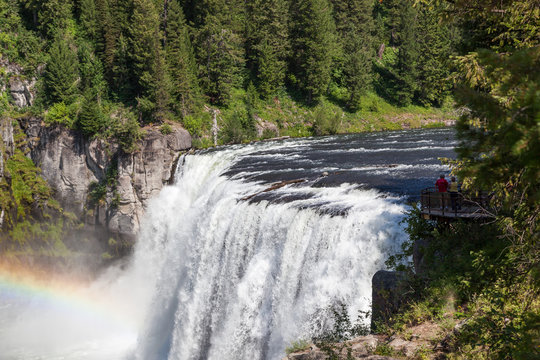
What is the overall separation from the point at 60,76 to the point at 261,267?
91.5 feet

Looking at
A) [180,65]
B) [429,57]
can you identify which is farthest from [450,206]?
[429,57]

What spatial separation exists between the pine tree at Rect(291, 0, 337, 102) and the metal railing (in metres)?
38.9

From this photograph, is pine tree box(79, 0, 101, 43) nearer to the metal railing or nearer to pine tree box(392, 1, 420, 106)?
pine tree box(392, 1, 420, 106)

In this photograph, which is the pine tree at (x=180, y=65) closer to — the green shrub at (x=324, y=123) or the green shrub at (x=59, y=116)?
the green shrub at (x=59, y=116)

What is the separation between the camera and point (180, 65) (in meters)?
38.7

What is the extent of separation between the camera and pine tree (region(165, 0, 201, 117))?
37.9m

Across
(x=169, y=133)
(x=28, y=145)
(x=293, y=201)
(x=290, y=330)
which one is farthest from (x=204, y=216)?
(x=28, y=145)

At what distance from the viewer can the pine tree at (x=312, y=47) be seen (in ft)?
163

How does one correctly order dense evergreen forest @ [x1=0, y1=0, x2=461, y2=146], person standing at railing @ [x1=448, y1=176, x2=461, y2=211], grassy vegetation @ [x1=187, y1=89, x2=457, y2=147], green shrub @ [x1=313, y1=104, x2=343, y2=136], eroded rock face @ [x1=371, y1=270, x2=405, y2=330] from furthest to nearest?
green shrub @ [x1=313, y1=104, x2=343, y2=136], grassy vegetation @ [x1=187, y1=89, x2=457, y2=147], dense evergreen forest @ [x1=0, y1=0, x2=461, y2=146], person standing at railing @ [x1=448, y1=176, x2=461, y2=211], eroded rock face @ [x1=371, y1=270, x2=405, y2=330]

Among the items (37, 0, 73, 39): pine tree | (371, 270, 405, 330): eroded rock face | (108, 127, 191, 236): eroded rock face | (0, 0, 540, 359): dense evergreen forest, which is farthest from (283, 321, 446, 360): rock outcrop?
(37, 0, 73, 39): pine tree

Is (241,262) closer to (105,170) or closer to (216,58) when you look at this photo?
(105,170)

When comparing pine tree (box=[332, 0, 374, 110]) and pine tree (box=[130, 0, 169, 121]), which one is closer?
pine tree (box=[130, 0, 169, 121])

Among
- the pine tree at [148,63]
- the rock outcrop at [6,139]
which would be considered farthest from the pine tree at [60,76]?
the pine tree at [148,63]

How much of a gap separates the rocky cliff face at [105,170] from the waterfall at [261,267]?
7.24 metres
